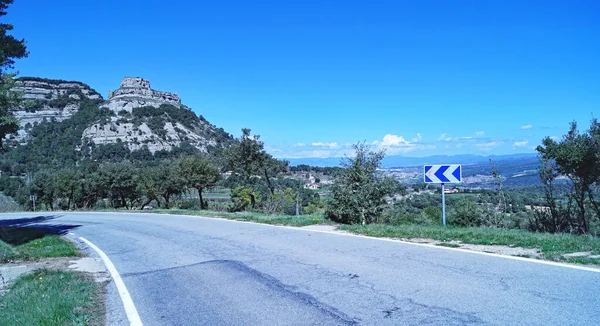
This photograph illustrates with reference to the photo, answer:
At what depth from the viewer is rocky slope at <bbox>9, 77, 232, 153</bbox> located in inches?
4232

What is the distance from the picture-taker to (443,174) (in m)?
10.8

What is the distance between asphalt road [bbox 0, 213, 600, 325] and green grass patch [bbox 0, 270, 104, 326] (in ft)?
1.07

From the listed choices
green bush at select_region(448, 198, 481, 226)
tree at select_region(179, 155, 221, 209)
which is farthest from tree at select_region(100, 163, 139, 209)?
green bush at select_region(448, 198, 481, 226)

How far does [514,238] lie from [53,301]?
8.93 meters

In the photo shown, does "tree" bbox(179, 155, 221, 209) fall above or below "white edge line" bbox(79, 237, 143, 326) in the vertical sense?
above

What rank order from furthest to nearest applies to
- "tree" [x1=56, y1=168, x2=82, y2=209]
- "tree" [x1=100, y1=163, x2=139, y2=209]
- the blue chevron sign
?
1. "tree" [x1=56, y1=168, x2=82, y2=209]
2. "tree" [x1=100, y1=163, x2=139, y2=209]
3. the blue chevron sign

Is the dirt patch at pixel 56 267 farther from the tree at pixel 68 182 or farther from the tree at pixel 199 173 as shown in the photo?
the tree at pixel 68 182

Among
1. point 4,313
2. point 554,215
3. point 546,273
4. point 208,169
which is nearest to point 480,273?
point 546,273

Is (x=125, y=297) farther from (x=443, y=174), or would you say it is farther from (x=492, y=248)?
(x=443, y=174)

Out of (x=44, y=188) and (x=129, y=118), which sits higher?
(x=129, y=118)

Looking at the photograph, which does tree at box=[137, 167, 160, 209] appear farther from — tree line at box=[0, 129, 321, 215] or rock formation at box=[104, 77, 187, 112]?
rock formation at box=[104, 77, 187, 112]

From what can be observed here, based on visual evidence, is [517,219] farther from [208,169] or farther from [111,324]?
[208,169]

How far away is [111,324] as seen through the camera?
4.98 m

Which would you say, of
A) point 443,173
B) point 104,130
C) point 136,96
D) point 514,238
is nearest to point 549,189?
point 443,173
